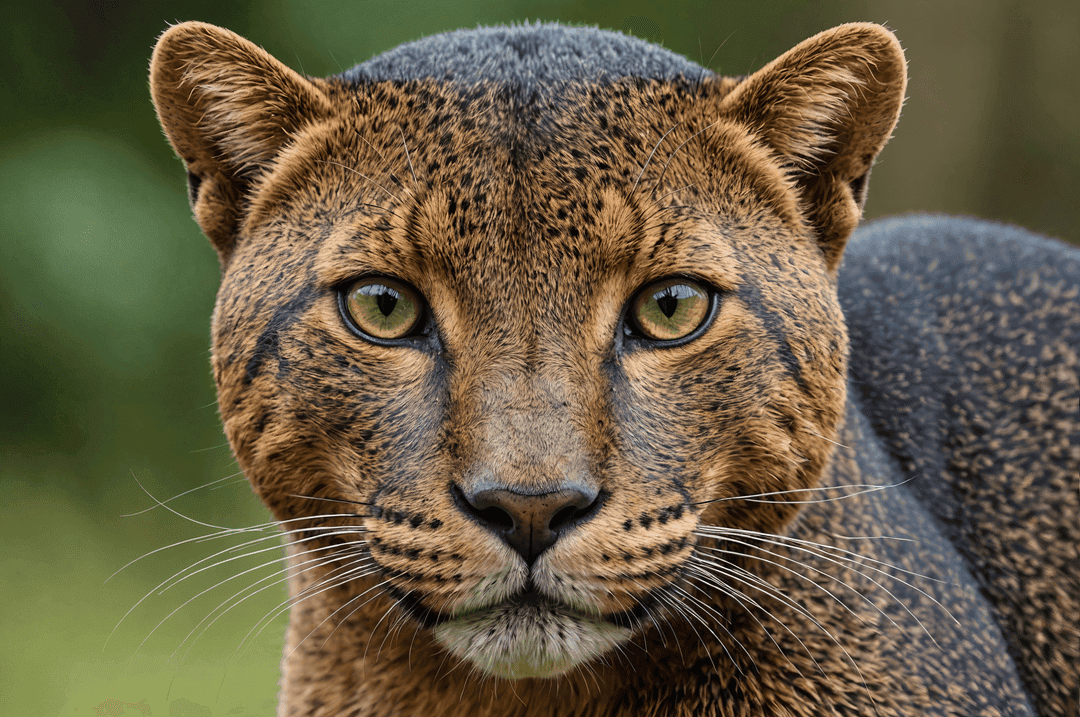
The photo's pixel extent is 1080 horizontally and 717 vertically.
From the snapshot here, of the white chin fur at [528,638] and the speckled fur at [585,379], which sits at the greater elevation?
the speckled fur at [585,379]

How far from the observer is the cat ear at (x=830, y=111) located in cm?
265

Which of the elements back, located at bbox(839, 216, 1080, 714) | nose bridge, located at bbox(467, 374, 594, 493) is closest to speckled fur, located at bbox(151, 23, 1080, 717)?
nose bridge, located at bbox(467, 374, 594, 493)

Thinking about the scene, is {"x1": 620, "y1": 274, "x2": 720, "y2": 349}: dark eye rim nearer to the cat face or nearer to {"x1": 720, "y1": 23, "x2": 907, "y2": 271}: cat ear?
the cat face

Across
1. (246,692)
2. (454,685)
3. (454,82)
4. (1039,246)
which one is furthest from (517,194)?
(246,692)

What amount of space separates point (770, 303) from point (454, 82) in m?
1.04

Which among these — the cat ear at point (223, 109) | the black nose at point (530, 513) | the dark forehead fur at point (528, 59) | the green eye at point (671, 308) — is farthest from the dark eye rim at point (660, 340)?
the cat ear at point (223, 109)

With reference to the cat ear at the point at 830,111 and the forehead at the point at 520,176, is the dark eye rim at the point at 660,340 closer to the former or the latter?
the forehead at the point at 520,176

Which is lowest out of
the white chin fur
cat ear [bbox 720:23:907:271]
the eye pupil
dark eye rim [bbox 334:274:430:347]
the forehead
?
the white chin fur

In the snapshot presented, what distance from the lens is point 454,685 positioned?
9.09 ft

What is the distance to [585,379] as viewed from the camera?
229 cm

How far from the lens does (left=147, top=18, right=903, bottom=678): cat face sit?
2182mm

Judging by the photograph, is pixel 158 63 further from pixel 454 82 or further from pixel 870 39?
pixel 870 39

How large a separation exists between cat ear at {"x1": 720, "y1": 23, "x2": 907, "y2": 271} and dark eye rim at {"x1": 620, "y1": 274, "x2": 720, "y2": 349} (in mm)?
528

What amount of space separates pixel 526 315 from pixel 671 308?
15.9 inches
